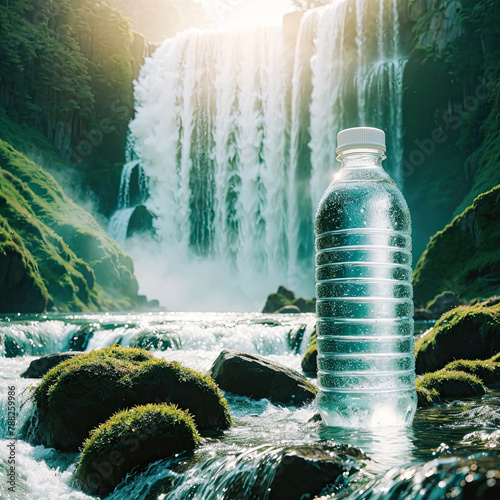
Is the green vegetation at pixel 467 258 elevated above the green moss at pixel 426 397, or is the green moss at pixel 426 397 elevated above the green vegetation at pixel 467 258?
the green vegetation at pixel 467 258

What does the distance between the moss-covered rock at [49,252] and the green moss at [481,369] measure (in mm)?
33672

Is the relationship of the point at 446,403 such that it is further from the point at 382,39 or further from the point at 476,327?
the point at 382,39

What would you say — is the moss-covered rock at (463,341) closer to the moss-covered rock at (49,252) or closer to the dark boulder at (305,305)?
the dark boulder at (305,305)

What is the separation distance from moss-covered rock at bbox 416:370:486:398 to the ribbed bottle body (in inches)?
128

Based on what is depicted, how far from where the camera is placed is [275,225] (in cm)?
5297

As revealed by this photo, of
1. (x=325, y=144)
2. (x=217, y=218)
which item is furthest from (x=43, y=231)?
(x=325, y=144)

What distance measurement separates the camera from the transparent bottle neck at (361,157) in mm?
4441

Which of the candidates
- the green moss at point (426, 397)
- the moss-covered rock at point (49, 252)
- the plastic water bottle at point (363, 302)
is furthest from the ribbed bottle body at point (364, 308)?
the moss-covered rock at point (49, 252)

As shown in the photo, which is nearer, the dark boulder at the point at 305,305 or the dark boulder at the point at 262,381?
the dark boulder at the point at 262,381

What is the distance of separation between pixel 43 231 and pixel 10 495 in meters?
43.7

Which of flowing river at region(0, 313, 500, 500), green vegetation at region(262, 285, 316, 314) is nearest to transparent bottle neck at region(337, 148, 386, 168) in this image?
flowing river at region(0, 313, 500, 500)

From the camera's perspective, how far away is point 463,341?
1103 cm

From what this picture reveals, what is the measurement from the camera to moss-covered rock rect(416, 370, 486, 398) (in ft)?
25.3

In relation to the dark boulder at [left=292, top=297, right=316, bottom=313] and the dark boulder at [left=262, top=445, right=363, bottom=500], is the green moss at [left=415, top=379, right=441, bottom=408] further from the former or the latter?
the dark boulder at [left=292, top=297, right=316, bottom=313]
